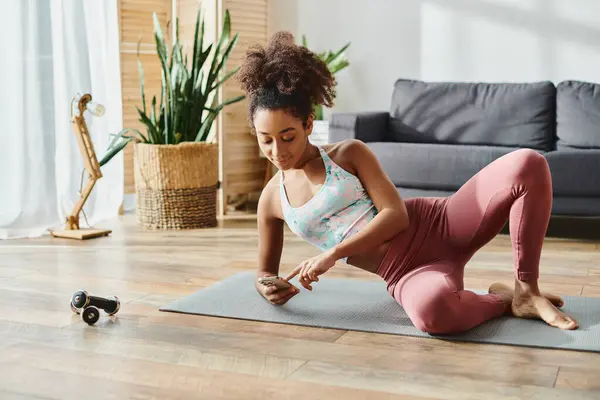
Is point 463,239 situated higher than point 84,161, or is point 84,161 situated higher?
point 84,161

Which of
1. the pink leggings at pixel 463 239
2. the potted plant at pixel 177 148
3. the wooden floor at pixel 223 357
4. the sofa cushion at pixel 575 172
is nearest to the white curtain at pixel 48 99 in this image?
the potted plant at pixel 177 148

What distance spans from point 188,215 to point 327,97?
204 centimetres

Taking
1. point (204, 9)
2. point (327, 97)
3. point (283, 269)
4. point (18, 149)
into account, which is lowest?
point (283, 269)

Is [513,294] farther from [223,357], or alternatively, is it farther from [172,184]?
[172,184]

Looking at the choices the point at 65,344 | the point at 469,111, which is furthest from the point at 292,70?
the point at 469,111

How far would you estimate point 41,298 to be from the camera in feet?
8.75

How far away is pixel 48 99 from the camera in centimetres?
414

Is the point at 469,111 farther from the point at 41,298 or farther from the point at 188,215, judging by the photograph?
the point at 41,298

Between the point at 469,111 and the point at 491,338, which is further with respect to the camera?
the point at 469,111

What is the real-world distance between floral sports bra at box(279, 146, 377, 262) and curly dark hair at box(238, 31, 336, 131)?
197 millimetres

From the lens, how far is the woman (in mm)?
2172

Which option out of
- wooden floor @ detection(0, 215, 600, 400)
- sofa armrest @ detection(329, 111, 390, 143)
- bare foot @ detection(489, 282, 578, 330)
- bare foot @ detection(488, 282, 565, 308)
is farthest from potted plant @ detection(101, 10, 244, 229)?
bare foot @ detection(489, 282, 578, 330)

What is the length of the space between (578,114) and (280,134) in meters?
2.48

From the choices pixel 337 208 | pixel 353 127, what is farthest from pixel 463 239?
pixel 353 127
